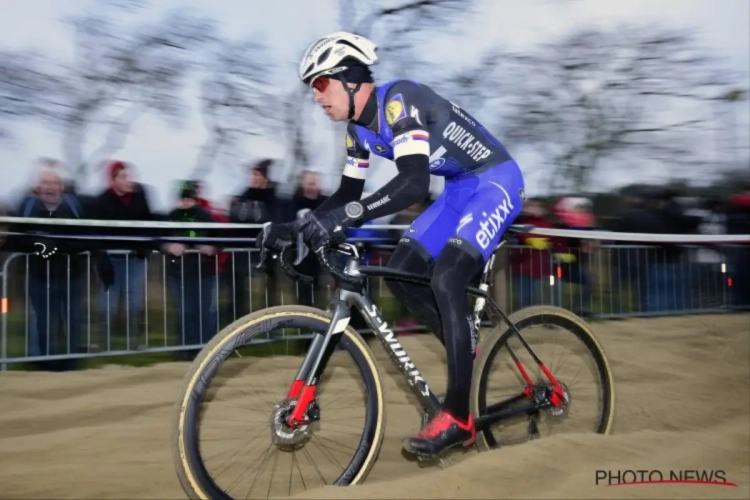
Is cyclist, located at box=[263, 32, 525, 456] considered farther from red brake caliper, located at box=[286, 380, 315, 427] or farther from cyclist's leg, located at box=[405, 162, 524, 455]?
red brake caliper, located at box=[286, 380, 315, 427]

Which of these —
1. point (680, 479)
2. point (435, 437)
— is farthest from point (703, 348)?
point (435, 437)

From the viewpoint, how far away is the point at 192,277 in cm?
702

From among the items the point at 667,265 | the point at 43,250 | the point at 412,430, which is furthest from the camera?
the point at 667,265

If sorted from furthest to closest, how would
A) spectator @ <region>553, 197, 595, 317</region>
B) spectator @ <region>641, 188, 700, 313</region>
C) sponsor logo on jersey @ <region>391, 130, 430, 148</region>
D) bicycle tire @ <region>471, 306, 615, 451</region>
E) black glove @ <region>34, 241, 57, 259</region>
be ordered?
spectator @ <region>641, 188, 700, 313</region>, spectator @ <region>553, 197, 595, 317</region>, black glove @ <region>34, 241, 57, 259</region>, bicycle tire @ <region>471, 306, 615, 451</region>, sponsor logo on jersey @ <region>391, 130, 430, 148</region>

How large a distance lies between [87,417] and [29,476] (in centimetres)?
119

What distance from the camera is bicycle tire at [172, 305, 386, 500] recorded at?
3.21 meters

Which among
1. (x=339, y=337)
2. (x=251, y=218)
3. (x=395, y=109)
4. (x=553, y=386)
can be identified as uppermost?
(x=395, y=109)

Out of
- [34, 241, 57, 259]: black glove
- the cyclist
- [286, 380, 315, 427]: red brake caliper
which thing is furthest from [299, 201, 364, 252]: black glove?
[34, 241, 57, 259]: black glove

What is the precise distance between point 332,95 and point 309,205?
12.4 ft

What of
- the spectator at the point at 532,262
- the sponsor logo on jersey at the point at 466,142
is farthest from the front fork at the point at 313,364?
the spectator at the point at 532,262

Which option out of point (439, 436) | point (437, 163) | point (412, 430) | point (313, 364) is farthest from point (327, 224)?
point (412, 430)

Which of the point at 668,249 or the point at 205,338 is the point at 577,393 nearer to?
the point at 205,338

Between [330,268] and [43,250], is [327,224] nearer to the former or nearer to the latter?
[330,268]

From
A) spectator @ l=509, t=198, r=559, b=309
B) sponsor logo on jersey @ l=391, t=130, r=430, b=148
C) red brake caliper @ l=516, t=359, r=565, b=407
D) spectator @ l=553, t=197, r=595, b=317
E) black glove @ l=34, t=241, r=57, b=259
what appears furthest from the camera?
spectator @ l=553, t=197, r=595, b=317
